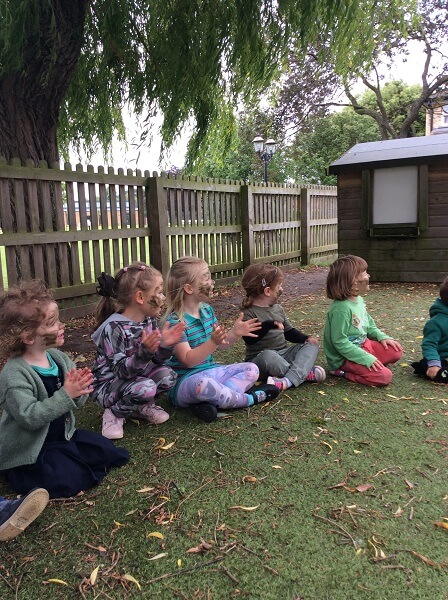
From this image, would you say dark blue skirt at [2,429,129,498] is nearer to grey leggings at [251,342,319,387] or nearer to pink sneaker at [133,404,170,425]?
pink sneaker at [133,404,170,425]

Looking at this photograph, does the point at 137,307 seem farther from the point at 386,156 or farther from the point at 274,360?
the point at 386,156

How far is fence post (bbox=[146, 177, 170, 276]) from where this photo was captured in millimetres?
7695

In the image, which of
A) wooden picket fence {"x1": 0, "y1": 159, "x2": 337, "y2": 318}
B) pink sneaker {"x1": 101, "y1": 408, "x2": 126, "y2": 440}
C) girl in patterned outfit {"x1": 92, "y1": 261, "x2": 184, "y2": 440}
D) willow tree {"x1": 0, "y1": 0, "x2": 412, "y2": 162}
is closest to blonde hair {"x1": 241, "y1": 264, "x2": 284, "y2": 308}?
girl in patterned outfit {"x1": 92, "y1": 261, "x2": 184, "y2": 440}

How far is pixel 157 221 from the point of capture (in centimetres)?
771

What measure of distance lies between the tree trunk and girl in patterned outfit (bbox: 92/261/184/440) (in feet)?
13.1

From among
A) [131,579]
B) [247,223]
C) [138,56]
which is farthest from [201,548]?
[247,223]

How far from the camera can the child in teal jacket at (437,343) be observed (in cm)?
362

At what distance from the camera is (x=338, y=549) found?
1799mm

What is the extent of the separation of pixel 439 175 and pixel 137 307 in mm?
6587

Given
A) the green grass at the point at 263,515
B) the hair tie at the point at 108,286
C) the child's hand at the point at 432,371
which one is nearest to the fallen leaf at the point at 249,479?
the green grass at the point at 263,515

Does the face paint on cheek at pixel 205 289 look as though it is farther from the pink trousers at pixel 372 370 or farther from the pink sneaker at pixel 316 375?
the pink trousers at pixel 372 370

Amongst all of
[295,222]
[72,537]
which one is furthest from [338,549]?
[295,222]

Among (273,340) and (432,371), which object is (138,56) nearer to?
(273,340)

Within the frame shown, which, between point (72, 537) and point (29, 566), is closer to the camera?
point (29, 566)
